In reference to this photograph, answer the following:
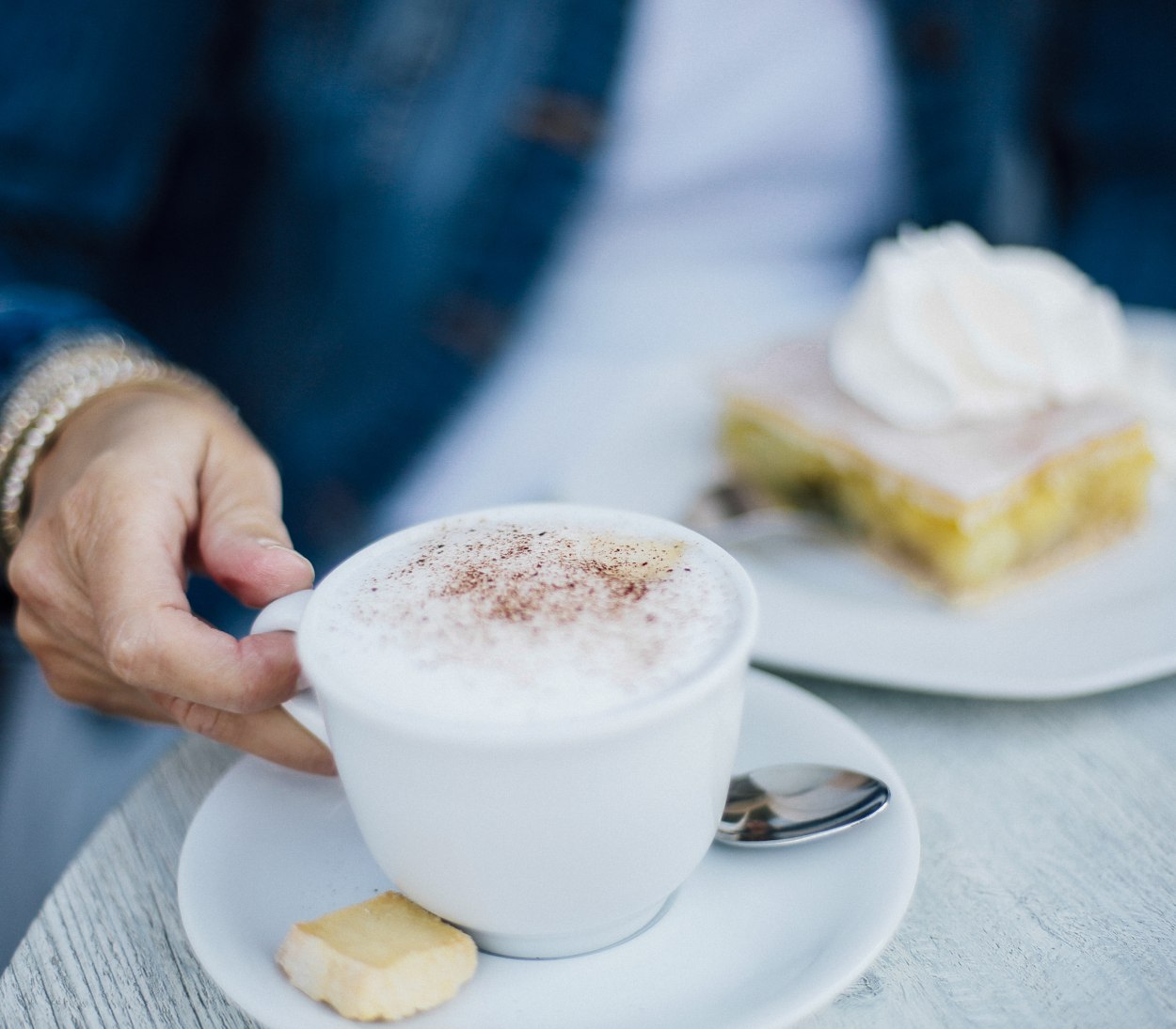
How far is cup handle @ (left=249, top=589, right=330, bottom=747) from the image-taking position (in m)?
0.54

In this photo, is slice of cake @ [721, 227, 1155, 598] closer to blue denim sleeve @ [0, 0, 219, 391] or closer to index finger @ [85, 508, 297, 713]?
index finger @ [85, 508, 297, 713]

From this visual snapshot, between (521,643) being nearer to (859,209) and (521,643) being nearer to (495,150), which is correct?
(495,150)

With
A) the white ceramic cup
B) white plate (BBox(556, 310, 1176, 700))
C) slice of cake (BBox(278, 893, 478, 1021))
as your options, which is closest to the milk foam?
the white ceramic cup

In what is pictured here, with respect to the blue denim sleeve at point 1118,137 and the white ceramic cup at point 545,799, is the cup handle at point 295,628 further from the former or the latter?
the blue denim sleeve at point 1118,137

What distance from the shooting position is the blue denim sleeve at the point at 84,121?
130 centimetres

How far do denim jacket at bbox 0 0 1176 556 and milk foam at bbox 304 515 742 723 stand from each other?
870mm

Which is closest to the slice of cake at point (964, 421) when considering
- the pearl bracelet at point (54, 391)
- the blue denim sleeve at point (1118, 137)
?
the pearl bracelet at point (54, 391)

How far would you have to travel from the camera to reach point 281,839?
23.2 inches

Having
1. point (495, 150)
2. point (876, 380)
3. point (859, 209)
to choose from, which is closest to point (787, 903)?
point (876, 380)

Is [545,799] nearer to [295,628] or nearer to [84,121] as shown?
[295,628]

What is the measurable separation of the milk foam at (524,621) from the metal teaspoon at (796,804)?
138 millimetres

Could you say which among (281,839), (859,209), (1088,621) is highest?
(859,209)

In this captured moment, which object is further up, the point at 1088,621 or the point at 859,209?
the point at 859,209

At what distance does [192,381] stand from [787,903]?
2.32 ft
